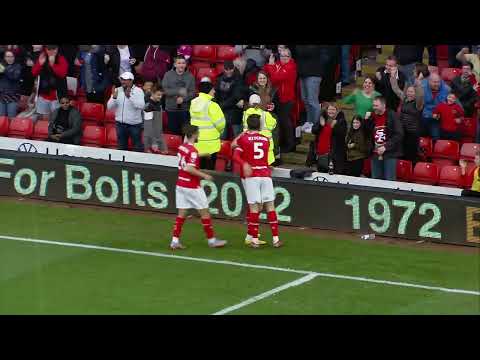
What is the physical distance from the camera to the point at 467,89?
71.4 ft

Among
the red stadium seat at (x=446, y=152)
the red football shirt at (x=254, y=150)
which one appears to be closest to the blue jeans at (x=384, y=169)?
the red stadium seat at (x=446, y=152)

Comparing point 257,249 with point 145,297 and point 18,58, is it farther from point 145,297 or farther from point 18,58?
point 18,58

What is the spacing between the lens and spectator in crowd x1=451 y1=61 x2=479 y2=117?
2167 centimetres

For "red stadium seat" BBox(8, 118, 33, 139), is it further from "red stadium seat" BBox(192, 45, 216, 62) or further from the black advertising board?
"red stadium seat" BBox(192, 45, 216, 62)

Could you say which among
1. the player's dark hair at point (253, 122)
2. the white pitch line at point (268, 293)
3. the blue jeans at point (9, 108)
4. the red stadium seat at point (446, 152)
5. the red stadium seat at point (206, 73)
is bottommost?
the white pitch line at point (268, 293)

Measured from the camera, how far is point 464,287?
1773 centimetres

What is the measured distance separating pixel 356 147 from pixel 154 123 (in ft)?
13.0

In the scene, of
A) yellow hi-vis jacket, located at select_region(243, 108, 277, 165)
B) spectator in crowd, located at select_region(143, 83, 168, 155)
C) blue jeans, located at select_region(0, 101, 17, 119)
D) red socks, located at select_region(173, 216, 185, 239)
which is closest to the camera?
red socks, located at select_region(173, 216, 185, 239)

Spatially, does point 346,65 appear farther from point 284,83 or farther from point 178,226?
point 178,226

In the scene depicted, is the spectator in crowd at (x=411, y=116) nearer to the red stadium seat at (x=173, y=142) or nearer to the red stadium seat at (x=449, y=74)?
the red stadium seat at (x=449, y=74)

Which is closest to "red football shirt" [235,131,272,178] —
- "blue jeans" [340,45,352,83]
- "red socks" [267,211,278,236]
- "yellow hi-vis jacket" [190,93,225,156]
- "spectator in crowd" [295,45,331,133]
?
"red socks" [267,211,278,236]

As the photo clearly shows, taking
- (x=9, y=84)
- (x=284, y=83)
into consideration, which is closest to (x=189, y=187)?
(x=284, y=83)

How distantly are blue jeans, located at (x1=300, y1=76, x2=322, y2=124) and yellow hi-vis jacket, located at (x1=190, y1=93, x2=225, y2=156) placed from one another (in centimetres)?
201

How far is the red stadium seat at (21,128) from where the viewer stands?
971 inches
